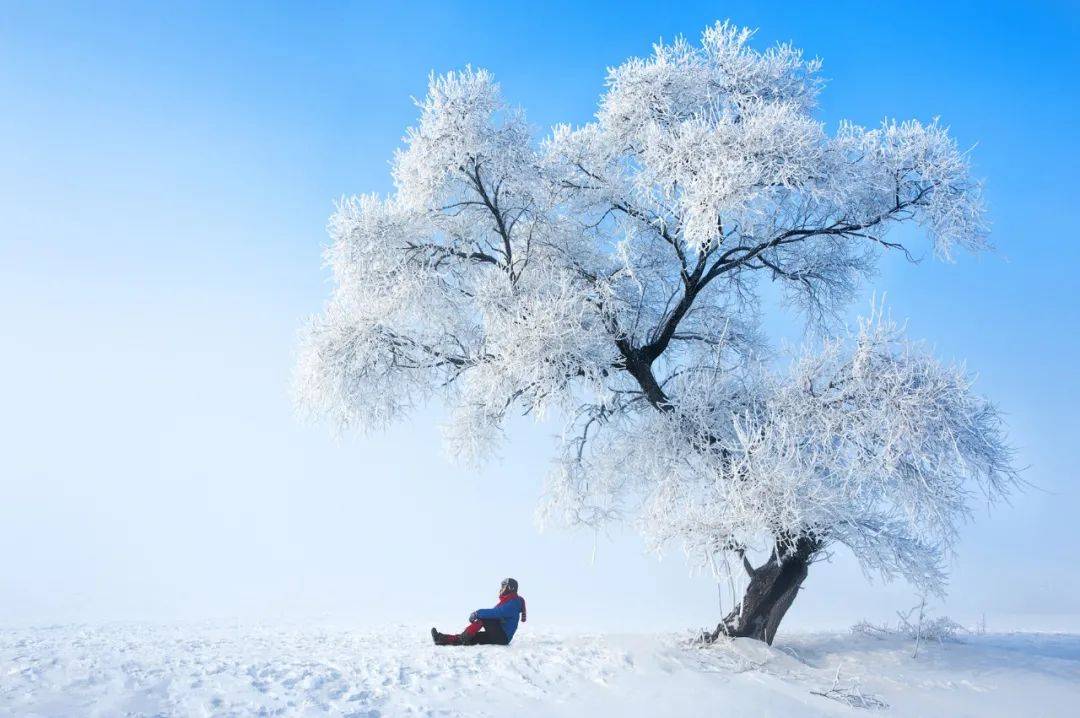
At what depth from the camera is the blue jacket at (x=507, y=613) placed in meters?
8.84

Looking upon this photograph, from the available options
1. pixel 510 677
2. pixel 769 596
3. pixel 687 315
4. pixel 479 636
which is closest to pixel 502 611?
pixel 479 636

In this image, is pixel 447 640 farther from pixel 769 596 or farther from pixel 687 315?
pixel 687 315

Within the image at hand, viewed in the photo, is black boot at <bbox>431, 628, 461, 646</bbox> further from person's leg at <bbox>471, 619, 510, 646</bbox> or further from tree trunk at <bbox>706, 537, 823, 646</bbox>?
tree trunk at <bbox>706, 537, 823, 646</bbox>

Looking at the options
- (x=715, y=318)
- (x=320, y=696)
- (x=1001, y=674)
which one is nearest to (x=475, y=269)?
(x=715, y=318)

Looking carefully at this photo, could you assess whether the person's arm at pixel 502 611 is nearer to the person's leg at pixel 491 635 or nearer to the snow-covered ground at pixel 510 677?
the person's leg at pixel 491 635

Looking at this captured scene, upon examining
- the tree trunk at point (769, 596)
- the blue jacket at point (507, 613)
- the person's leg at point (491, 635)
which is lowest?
the person's leg at point (491, 635)

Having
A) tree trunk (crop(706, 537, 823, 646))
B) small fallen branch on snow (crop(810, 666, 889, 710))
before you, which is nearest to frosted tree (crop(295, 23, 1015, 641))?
tree trunk (crop(706, 537, 823, 646))

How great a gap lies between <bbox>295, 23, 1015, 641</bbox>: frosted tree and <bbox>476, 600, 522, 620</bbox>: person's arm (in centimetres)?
178

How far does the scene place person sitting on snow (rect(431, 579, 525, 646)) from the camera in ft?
28.9

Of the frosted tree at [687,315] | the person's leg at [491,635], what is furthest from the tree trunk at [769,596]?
the person's leg at [491,635]

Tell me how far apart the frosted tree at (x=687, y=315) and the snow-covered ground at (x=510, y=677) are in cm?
114

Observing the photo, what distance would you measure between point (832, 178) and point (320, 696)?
8050mm

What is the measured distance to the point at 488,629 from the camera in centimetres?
891

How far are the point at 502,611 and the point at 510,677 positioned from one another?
1882 mm
